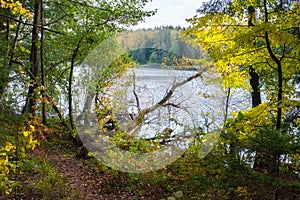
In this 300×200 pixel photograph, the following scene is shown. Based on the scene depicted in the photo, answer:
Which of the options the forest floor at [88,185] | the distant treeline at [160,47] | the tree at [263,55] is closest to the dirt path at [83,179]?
the forest floor at [88,185]

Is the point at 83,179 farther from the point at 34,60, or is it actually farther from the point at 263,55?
the point at 263,55

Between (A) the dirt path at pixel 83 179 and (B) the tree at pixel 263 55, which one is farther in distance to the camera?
(A) the dirt path at pixel 83 179

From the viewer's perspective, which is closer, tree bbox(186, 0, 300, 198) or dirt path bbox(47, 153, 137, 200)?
tree bbox(186, 0, 300, 198)

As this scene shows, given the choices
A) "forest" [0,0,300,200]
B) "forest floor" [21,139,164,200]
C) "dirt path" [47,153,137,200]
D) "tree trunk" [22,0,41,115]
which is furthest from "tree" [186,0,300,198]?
"tree trunk" [22,0,41,115]

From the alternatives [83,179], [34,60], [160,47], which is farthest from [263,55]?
[34,60]

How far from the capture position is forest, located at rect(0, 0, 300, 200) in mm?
2715

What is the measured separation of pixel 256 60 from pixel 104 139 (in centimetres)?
313

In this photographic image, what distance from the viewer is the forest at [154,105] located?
271 centimetres

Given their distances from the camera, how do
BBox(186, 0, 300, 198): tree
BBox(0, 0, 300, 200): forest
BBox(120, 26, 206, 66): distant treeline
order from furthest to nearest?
BBox(120, 26, 206, 66): distant treeline → BBox(0, 0, 300, 200): forest → BBox(186, 0, 300, 198): tree

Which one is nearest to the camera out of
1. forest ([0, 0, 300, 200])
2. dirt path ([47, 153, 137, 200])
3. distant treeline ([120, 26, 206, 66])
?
forest ([0, 0, 300, 200])

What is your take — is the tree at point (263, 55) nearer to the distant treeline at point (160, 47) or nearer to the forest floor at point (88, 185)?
the forest floor at point (88, 185)

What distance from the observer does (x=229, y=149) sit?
9.45 ft

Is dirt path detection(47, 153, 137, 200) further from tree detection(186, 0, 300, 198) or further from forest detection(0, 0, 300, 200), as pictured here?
tree detection(186, 0, 300, 198)

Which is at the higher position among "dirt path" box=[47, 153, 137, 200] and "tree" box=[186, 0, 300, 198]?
"tree" box=[186, 0, 300, 198]
